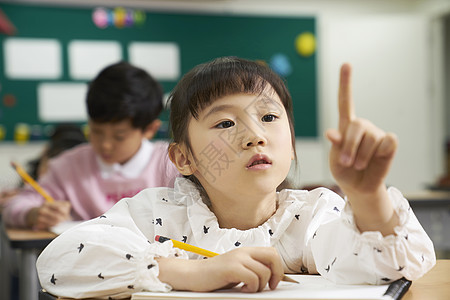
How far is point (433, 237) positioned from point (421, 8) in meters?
4.44

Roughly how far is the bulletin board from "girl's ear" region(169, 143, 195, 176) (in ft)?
14.2

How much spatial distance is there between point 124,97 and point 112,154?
24 centimetres

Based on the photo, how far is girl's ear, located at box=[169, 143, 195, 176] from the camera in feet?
3.37

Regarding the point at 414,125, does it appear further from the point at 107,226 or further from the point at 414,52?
the point at 107,226

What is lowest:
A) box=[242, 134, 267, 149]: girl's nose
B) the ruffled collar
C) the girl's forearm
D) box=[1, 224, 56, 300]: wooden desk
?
box=[1, 224, 56, 300]: wooden desk

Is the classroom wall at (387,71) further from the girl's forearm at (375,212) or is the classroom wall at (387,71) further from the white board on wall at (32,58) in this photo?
the girl's forearm at (375,212)

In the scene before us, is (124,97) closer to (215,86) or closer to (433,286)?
(215,86)

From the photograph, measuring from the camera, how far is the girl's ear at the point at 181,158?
1026mm

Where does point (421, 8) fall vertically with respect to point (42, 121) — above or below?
above

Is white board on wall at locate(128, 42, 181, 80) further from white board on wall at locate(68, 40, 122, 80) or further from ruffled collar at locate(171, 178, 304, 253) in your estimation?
ruffled collar at locate(171, 178, 304, 253)

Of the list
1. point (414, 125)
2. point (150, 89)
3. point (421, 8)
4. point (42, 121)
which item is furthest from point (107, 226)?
point (421, 8)

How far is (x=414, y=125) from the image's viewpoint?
19.9 ft

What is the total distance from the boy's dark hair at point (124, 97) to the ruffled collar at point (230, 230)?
→ 1.13 metres

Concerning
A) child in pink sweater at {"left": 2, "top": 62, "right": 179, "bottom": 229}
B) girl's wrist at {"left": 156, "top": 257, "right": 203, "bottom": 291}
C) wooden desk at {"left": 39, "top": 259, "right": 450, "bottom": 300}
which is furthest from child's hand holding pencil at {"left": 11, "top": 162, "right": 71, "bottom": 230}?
girl's wrist at {"left": 156, "top": 257, "right": 203, "bottom": 291}
